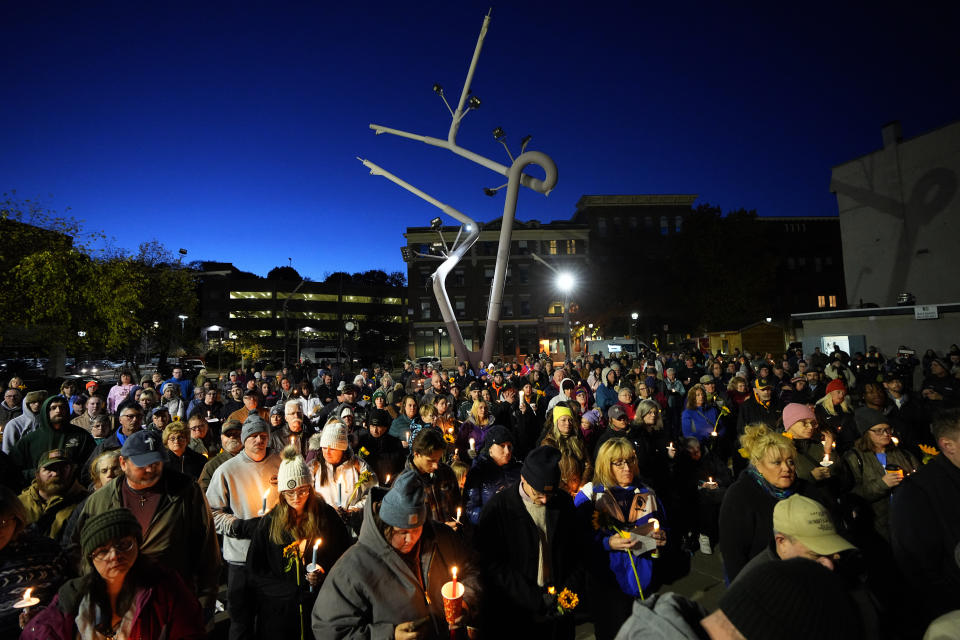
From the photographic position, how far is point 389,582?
6.98 feet

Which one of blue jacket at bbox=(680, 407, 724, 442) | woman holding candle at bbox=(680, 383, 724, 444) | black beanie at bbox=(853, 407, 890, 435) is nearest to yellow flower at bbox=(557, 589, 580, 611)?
black beanie at bbox=(853, 407, 890, 435)

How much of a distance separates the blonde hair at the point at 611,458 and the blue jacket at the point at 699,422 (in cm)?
341

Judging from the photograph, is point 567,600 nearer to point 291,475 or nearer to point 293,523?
point 293,523

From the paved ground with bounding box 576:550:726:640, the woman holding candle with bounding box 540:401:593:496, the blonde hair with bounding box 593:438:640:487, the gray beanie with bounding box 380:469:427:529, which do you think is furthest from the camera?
Result: the woman holding candle with bounding box 540:401:593:496

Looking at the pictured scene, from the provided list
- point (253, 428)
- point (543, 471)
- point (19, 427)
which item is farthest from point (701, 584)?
point (19, 427)

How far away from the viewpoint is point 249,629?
9.97 ft

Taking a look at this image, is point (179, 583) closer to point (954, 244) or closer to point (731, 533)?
point (731, 533)

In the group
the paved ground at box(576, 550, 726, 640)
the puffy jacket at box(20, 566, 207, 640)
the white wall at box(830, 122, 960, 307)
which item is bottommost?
the paved ground at box(576, 550, 726, 640)

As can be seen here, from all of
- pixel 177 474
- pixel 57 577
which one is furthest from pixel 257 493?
pixel 57 577

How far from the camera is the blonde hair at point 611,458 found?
10.7 ft

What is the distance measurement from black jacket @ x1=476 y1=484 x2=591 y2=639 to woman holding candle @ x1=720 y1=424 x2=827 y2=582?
108 centimetres

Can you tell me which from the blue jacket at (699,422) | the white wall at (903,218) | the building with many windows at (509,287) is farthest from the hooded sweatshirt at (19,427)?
the building with many windows at (509,287)

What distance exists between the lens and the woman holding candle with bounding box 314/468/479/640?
2.04 meters

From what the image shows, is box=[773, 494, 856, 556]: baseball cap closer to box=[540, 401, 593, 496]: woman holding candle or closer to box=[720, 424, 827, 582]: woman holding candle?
box=[720, 424, 827, 582]: woman holding candle
